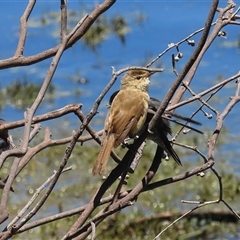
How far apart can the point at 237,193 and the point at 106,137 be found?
145 inches

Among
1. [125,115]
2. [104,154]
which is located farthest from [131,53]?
[104,154]

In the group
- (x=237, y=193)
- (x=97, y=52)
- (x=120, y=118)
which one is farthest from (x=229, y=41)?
(x=120, y=118)

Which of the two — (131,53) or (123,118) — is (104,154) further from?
(131,53)

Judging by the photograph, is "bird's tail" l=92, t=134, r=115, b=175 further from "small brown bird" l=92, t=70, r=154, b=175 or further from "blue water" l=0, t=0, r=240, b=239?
"blue water" l=0, t=0, r=240, b=239

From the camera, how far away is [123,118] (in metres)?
2.81

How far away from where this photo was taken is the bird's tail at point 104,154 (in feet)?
8.07

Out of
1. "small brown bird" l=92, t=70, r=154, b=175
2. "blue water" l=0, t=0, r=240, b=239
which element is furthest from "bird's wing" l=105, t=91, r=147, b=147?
"blue water" l=0, t=0, r=240, b=239

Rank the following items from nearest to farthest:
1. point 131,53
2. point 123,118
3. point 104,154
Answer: point 104,154, point 123,118, point 131,53

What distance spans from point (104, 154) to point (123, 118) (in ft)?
0.97

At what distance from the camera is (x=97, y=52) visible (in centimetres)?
962

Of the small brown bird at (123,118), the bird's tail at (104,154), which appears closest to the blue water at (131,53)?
the small brown bird at (123,118)

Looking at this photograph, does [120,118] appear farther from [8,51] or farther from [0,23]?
[0,23]

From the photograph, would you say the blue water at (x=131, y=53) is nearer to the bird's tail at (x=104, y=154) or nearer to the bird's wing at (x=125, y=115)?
the bird's wing at (x=125, y=115)

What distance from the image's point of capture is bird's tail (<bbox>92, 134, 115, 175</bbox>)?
2.46 meters
